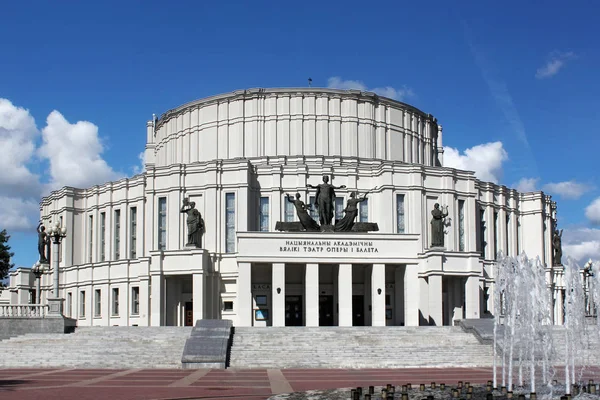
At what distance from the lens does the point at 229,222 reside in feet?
187

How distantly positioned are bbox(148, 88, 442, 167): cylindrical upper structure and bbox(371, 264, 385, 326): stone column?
1586cm

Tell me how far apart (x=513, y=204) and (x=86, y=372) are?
43.5 m

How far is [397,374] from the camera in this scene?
3181 cm

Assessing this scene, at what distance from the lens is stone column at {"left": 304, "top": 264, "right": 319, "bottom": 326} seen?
161 ft

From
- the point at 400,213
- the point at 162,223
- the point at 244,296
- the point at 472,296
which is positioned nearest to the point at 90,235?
the point at 162,223

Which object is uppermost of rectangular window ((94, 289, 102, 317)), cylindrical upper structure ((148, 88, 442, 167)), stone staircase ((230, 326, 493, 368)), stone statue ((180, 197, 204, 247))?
cylindrical upper structure ((148, 88, 442, 167))

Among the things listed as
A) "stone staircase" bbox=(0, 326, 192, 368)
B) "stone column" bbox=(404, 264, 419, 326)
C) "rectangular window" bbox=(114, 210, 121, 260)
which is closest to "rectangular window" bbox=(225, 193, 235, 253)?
"rectangular window" bbox=(114, 210, 121, 260)

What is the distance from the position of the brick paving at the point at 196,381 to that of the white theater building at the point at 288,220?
1594 centimetres

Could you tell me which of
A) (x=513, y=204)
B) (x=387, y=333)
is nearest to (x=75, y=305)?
(x=387, y=333)

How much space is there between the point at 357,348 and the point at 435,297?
1551cm

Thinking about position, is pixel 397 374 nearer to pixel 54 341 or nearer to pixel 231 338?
pixel 231 338

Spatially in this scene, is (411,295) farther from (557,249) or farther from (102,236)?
(102,236)

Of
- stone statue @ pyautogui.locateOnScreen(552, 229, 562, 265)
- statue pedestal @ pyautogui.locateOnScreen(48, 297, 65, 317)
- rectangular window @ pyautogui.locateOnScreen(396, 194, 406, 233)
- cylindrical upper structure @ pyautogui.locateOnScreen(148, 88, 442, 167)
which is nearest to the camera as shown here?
statue pedestal @ pyautogui.locateOnScreen(48, 297, 65, 317)

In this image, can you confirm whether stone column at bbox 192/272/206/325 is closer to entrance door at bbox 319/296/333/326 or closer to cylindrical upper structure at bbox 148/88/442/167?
entrance door at bbox 319/296/333/326
